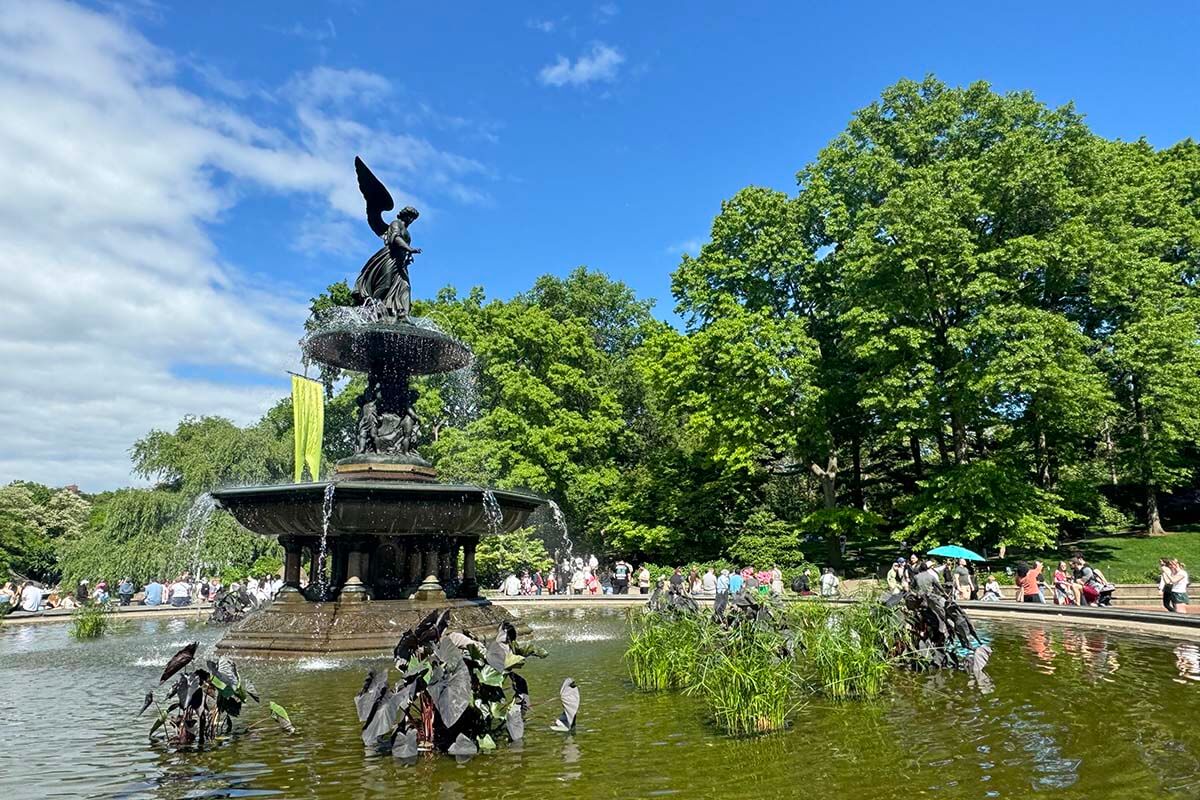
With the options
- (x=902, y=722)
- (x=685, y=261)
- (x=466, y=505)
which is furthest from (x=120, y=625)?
(x=685, y=261)

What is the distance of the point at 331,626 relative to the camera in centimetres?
1260

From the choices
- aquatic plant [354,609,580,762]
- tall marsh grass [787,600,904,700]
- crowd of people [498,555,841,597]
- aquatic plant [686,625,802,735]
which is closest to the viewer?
aquatic plant [354,609,580,762]

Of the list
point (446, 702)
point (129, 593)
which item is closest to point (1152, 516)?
point (446, 702)

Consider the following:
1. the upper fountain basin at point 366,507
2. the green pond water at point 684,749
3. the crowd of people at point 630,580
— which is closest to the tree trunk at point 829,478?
the crowd of people at point 630,580

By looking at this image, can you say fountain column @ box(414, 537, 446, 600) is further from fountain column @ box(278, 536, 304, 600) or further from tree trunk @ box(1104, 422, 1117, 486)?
tree trunk @ box(1104, 422, 1117, 486)

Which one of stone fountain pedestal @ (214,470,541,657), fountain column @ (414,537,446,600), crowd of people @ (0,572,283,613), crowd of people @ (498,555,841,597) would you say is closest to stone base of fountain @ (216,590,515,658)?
stone fountain pedestal @ (214,470,541,657)

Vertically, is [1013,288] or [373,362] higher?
[1013,288]

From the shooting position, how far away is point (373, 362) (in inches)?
639

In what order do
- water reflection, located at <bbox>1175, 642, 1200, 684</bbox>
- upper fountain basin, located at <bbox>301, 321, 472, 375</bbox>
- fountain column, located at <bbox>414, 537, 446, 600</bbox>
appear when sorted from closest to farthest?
water reflection, located at <bbox>1175, 642, 1200, 684</bbox> < fountain column, located at <bbox>414, 537, 446, 600</bbox> < upper fountain basin, located at <bbox>301, 321, 472, 375</bbox>

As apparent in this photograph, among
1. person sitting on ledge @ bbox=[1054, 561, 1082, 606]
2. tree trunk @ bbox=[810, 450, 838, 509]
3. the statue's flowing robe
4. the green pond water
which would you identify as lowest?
the green pond water

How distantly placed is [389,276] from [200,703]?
10.7 m

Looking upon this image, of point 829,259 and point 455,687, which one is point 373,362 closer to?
point 455,687

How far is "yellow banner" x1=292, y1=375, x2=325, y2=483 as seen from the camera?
1020 inches

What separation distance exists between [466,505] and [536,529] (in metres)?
23.7
